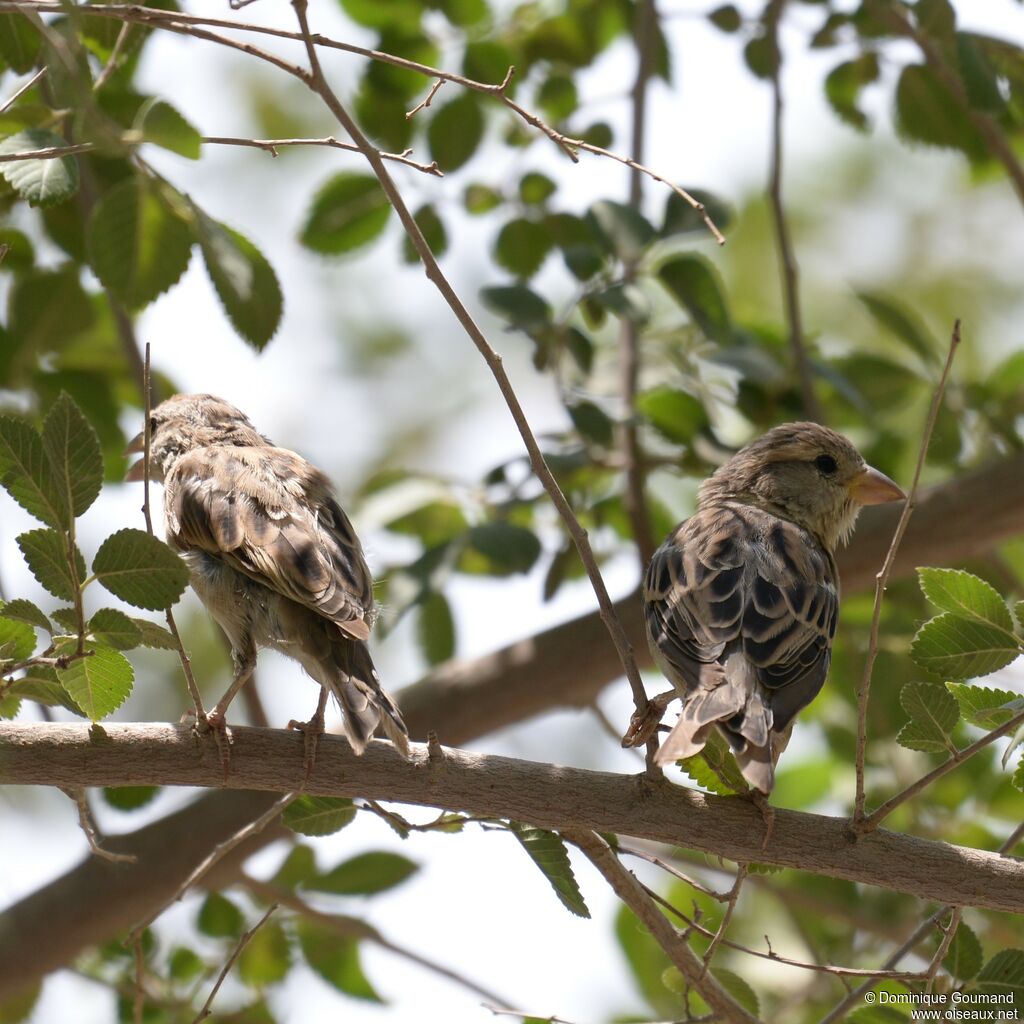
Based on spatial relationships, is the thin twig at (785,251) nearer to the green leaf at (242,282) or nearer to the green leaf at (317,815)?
the green leaf at (242,282)

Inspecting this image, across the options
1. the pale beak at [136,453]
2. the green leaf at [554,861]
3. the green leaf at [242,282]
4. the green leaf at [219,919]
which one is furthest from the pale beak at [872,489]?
the green leaf at [219,919]

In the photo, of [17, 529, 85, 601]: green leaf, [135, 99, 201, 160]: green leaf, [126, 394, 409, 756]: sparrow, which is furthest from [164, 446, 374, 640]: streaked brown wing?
[135, 99, 201, 160]: green leaf

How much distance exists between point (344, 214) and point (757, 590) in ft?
7.62

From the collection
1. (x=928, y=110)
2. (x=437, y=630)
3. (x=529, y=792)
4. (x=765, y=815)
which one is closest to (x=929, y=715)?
(x=765, y=815)

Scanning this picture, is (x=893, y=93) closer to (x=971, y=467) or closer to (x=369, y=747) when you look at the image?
(x=971, y=467)

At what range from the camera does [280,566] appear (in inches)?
146

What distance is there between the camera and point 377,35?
17.3ft

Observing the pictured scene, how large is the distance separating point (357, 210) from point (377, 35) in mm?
649

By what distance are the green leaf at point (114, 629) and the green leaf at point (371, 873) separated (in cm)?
194

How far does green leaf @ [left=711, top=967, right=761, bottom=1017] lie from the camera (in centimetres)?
351

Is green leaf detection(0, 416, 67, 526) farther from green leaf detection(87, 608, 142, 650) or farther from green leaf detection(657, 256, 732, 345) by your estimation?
green leaf detection(657, 256, 732, 345)

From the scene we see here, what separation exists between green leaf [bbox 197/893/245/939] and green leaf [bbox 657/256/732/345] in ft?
8.12

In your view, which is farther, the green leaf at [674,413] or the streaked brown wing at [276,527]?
the green leaf at [674,413]

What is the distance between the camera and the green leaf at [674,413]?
5156 millimetres
